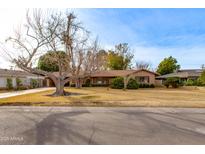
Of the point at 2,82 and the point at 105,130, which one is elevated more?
the point at 2,82

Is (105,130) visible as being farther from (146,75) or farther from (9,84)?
(146,75)

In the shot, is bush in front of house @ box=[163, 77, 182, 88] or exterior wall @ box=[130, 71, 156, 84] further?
exterior wall @ box=[130, 71, 156, 84]

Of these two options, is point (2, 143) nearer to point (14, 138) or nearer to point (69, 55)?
point (14, 138)

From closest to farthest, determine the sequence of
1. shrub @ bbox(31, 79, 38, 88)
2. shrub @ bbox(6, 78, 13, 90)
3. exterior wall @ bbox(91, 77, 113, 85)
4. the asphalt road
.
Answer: the asphalt road
shrub @ bbox(6, 78, 13, 90)
shrub @ bbox(31, 79, 38, 88)
exterior wall @ bbox(91, 77, 113, 85)

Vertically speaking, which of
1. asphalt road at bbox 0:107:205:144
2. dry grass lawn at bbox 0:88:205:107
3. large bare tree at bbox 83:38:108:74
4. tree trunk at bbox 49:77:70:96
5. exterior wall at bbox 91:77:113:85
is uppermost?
large bare tree at bbox 83:38:108:74

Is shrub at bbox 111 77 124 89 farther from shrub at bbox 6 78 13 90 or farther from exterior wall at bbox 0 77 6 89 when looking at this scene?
exterior wall at bbox 0 77 6 89

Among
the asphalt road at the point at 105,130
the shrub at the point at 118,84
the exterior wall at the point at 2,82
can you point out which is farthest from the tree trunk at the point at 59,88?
the exterior wall at the point at 2,82

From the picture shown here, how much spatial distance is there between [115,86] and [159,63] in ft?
83.5

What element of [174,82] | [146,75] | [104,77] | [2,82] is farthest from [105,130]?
[104,77]

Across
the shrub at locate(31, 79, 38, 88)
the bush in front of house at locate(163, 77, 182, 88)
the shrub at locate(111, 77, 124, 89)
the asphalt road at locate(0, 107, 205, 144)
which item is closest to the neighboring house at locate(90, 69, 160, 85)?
the bush in front of house at locate(163, 77, 182, 88)

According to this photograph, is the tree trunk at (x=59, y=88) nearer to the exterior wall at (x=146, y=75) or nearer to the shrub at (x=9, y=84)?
the shrub at (x=9, y=84)

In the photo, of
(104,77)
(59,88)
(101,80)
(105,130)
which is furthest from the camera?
(101,80)

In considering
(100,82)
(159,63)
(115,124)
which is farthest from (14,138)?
(159,63)

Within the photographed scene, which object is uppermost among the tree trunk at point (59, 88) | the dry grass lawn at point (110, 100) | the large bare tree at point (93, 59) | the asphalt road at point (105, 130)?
the large bare tree at point (93, 59)
